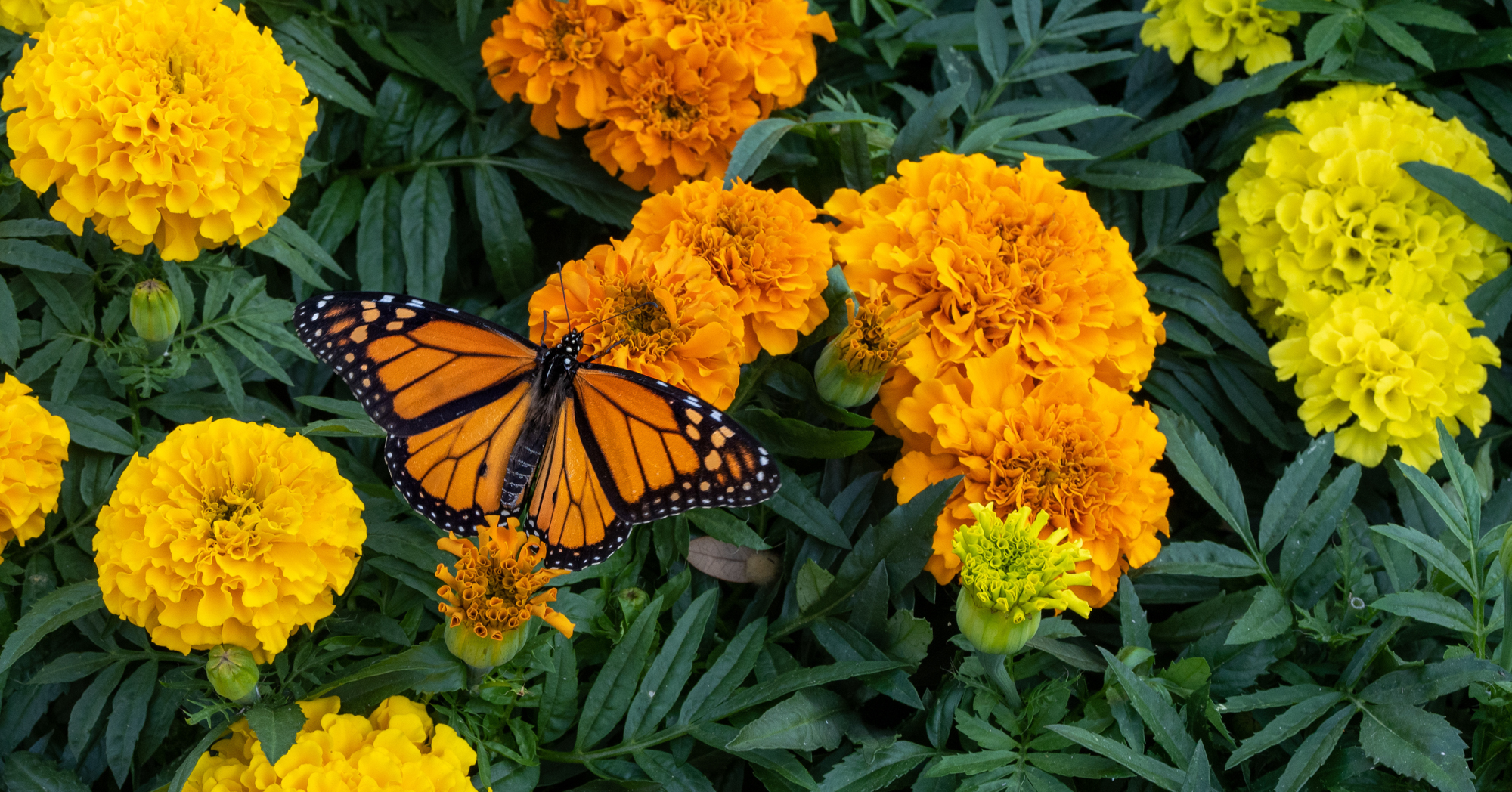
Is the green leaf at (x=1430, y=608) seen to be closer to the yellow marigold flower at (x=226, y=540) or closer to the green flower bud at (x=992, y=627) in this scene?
the green flower bud at (x=992, y=627)

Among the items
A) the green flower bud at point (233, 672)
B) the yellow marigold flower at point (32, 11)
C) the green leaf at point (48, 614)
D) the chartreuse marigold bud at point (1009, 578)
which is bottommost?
the chartreuse marigold bud at point (1009, 578)

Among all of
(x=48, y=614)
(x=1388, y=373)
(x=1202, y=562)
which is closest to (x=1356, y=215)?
(x=1388, y=373)

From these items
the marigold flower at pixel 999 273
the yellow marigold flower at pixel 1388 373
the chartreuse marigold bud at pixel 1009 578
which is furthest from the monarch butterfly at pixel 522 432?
the yellow marigold flower at pixel 1388 373

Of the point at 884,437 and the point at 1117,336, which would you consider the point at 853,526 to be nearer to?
the point at 884,437

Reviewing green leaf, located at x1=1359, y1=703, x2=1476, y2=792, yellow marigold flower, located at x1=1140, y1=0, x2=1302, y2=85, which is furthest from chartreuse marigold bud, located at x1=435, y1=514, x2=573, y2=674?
yellow marigold flower, located at x1=1140, y1=0, x2=1302, y2=85

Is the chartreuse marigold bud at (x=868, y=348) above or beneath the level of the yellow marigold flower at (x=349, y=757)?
above

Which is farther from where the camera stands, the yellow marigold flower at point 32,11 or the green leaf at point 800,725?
the yellow marigold flower at point 32,11

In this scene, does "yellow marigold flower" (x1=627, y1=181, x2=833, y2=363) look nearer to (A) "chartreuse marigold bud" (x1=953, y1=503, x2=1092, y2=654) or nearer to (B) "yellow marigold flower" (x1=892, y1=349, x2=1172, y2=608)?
(B) "yellow marigold flower" (x1=892, y1=349, x2=1172, y2=608)
